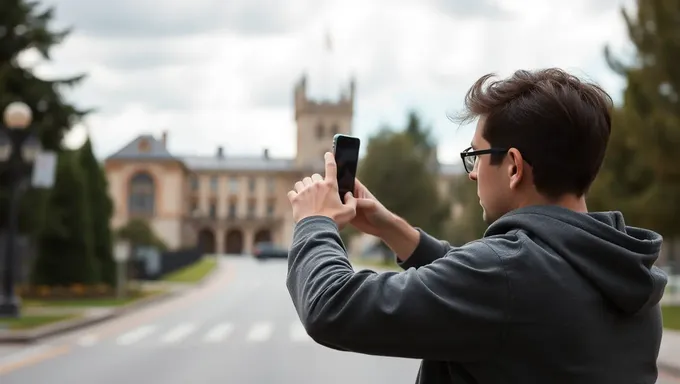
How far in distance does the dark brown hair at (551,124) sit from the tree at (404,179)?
201 feet

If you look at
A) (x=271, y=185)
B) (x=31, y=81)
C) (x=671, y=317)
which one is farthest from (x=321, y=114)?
(x=671, y=317)

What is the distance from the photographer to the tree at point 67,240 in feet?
99.8

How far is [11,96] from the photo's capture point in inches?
1316

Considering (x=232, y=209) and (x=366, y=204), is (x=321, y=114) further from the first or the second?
(x=366, y=204)

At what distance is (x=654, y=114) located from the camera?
80.9 feet

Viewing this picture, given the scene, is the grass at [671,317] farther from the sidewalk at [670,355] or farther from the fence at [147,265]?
the fence at [147,265]

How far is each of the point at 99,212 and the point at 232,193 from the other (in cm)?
6364

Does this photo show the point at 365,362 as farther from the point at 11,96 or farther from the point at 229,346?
the point at 11,96

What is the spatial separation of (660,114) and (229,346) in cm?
1347

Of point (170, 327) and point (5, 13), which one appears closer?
point (170, 327)

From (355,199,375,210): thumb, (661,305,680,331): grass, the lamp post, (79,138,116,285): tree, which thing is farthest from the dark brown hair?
(79,138,116,285): tree

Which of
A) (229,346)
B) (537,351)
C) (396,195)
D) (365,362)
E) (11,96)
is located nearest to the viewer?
(537,351)

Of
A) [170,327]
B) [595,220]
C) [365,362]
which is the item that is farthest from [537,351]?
[170,327]

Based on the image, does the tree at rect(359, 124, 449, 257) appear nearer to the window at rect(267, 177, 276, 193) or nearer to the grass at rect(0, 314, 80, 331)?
the window at rect(267, 177, 276, 193)
